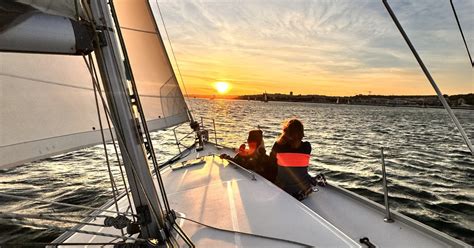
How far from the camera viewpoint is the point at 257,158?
423 centimetres

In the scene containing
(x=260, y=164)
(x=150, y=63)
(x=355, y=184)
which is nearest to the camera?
(x=260, y=164)

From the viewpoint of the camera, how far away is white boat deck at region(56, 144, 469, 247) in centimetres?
221

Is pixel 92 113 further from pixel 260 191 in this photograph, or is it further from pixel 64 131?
pixel 260 191

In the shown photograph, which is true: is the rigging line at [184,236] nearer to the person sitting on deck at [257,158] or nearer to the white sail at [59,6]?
the white sail at [59,6]

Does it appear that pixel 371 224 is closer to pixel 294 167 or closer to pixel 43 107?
pixel 294 167

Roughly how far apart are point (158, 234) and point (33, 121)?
1200 millimetres

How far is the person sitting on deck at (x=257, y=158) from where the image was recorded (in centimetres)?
404

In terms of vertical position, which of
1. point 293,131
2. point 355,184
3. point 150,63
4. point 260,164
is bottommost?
point 355,184

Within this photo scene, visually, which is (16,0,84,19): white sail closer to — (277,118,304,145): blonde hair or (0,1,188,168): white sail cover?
(0,1,188,168): white sail cover

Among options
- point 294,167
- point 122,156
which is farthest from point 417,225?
point 122,156

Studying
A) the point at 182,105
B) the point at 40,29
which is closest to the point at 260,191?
the point at 40,29

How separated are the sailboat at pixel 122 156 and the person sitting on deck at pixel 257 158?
1.68 ft

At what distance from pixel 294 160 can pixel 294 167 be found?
9cm

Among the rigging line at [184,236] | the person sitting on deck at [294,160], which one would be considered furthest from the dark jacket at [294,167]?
the rigging line at [184,236]
